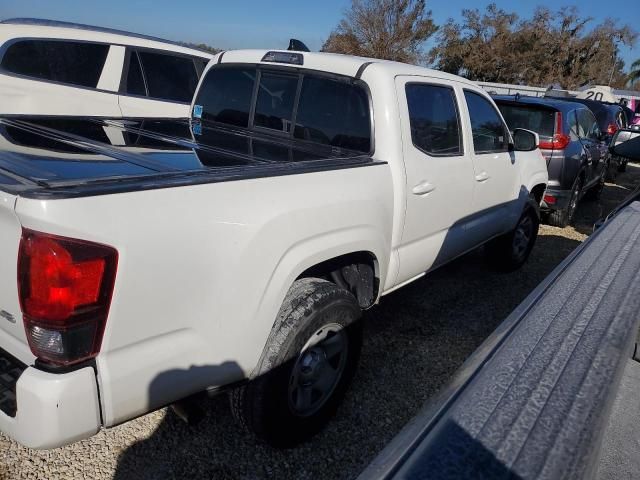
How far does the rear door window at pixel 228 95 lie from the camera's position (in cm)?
335

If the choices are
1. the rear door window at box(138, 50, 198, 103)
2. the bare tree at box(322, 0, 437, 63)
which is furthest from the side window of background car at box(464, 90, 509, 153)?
the bare tree at box(322, 0, 437, 63)

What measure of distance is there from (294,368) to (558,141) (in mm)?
5349

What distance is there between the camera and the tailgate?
1.51 meters

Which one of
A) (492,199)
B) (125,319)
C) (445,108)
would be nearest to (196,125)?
(445,108)

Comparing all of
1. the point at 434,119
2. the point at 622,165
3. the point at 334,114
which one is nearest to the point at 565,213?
the point at 434,119

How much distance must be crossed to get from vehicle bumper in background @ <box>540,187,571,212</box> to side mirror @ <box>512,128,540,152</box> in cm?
197

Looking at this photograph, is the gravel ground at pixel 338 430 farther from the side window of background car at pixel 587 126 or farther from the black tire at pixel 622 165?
the black tire at pixel 622 165

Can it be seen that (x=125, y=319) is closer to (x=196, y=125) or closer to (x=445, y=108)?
(x=196, y=125)

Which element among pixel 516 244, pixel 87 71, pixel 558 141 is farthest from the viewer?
pixel 558 141

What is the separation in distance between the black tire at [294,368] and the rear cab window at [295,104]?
0.98m

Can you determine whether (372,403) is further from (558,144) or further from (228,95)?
(558,144)

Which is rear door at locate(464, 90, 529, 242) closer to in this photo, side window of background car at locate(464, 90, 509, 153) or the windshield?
side window of background car at locate(464, 90, 509, 153)

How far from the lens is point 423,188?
9.78 ft

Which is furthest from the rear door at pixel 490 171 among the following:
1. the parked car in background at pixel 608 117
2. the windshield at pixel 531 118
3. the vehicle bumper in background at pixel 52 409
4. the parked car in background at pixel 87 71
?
the parked car in background at pixel 608 117
